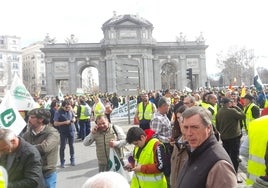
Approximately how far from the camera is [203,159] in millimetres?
3209

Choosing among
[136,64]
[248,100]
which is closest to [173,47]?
[136,64]

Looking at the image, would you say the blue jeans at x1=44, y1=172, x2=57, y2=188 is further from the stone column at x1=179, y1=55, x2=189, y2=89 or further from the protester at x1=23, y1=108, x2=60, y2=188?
the stone column at x1=179, y1=55, x2=189, y2=89

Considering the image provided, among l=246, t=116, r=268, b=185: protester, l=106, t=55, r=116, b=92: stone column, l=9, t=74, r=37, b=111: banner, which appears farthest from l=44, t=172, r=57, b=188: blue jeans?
l=106, t=55, r=116, b=92: stone column

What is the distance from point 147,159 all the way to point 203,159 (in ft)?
6.43

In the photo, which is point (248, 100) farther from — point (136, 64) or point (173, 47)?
point (173, 47)

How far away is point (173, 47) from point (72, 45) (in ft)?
57.0

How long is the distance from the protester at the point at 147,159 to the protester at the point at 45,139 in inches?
54.9

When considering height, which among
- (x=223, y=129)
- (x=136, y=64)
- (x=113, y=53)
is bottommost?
(x=223, y=129)

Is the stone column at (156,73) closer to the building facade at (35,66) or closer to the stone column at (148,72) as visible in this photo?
the stone column at (148,72)

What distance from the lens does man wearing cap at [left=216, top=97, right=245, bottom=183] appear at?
27.3 feet

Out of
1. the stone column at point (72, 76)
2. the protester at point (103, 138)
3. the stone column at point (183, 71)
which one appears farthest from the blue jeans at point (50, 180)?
the stone column at point (183, 71)

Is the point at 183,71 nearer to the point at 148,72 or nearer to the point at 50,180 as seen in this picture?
the point at 148,72

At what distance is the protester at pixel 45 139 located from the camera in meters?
5.88

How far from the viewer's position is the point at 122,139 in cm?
642
